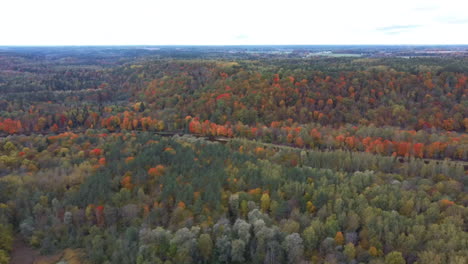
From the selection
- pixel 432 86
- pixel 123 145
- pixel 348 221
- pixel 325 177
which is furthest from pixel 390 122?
pixel 123 145

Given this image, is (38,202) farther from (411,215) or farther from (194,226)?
(411,215)

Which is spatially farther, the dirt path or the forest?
the dirt path

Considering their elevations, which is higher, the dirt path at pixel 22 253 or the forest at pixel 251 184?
the forest at pixel 251 184

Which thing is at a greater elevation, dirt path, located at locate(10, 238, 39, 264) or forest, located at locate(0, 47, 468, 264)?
forest, located at locate(0, 47, 468, 264)

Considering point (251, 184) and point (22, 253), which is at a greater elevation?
point (251, 184)

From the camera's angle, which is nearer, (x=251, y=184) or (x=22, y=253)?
(x=22, y=253)
